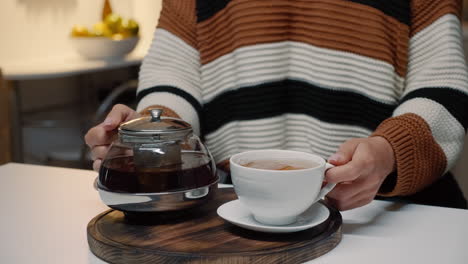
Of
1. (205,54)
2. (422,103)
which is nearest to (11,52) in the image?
(205,54)

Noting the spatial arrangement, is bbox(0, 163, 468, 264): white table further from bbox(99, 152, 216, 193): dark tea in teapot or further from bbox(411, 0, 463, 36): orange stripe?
bbox(411, 0, 463, 36): orange stripe

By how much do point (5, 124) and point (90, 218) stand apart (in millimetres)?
1902

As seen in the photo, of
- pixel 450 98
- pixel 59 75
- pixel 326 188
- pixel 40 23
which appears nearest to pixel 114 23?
pixel 40 23

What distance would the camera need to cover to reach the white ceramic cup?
0.65 meters

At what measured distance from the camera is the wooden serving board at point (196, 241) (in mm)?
623

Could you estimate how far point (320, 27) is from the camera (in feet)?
3.68

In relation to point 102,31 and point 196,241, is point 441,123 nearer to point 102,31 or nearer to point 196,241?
point 196,241

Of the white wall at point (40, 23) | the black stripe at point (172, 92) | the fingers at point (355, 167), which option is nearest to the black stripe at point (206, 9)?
the black stripe at point (172, 92)

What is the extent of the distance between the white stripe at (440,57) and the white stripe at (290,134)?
15cm

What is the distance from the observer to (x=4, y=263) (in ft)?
2.17

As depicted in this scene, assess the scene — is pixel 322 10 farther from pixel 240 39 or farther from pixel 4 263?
pixel 4 263

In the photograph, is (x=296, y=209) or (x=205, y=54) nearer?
(x=296, y=209)

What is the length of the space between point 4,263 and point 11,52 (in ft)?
8.33

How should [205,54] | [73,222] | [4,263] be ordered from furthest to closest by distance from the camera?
[205,54], [73,222], [4,263]
